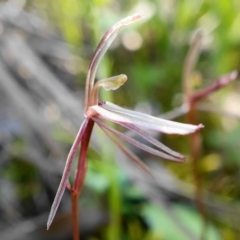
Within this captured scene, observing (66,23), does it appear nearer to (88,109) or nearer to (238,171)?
(238,171)

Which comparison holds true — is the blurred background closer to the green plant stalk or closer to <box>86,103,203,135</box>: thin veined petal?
the green plant stalk

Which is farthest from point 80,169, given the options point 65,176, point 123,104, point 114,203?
point 123,104

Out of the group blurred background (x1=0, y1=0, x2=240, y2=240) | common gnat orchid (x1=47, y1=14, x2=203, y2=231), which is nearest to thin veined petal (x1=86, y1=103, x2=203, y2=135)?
common gnat orchid (x1=47, y1=14, x2=203, y2=231)

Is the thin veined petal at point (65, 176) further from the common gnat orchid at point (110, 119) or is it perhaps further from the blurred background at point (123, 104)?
the blurred background at point (123, 104)

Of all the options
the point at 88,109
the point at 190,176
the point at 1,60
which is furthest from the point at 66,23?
the point at 88,109

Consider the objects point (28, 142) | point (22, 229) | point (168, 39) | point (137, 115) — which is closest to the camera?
point (137, 115)

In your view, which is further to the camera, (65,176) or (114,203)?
(114,203)

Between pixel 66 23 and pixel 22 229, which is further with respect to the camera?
pixel 66 23

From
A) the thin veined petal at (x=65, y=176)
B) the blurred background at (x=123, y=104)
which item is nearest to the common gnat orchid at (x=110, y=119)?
the thin veined petal at (x=65, y=176)

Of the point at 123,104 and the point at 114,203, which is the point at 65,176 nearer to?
the point at 114,203
